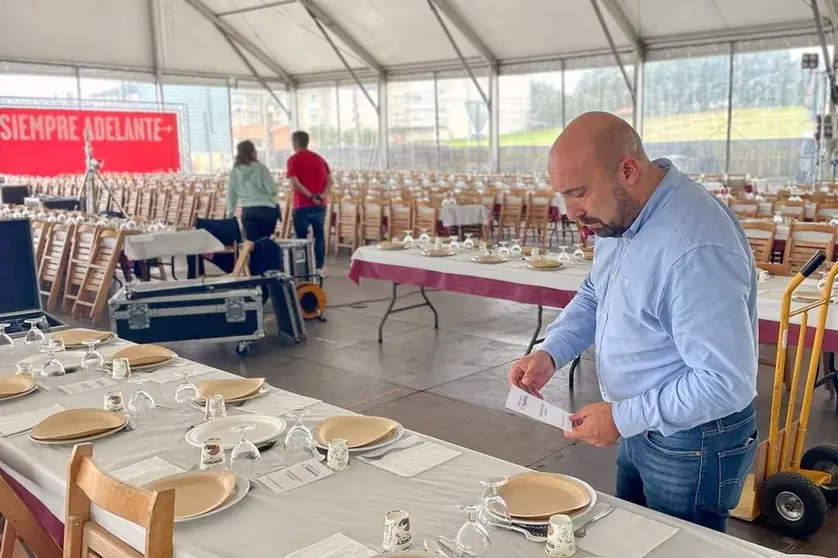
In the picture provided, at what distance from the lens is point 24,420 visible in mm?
2295

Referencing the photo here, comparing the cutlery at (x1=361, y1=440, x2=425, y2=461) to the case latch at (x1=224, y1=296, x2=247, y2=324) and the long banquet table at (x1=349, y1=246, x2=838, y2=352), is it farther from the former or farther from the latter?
the case latch at (x1=224, y1=296, x2=247, y2=324)

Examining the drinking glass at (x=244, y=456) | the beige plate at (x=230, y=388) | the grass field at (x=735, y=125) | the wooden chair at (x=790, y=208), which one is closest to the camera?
the drinking glass at (x=244, y=456)

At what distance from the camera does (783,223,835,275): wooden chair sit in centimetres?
594

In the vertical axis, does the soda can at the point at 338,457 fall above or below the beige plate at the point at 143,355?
below

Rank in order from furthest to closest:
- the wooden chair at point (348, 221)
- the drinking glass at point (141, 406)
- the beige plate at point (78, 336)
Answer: the wooden chair at point (348, 221) < the beige plate at point (78, 336) < the drinking glass at point (141, 406)

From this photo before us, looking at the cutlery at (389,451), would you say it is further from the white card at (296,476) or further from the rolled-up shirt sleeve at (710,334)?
the rolled-up shirt sleeve at (710,334)

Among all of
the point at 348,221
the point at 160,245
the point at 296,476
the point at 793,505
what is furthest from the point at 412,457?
the point at 348,221

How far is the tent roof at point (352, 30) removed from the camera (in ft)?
49.4

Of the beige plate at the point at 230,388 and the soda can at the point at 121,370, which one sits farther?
the soda can at the point at 121,370

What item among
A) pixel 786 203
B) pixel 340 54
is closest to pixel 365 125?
pixel 340 54

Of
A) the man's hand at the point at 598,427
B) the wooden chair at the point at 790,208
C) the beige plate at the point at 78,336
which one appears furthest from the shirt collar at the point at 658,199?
the wooden chair at the point at 790,208

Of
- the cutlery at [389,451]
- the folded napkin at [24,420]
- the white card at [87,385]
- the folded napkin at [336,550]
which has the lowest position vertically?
the folded napkin at [336,550]

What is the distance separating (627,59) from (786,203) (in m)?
8.99

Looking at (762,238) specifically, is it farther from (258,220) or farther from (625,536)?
(625,536)
